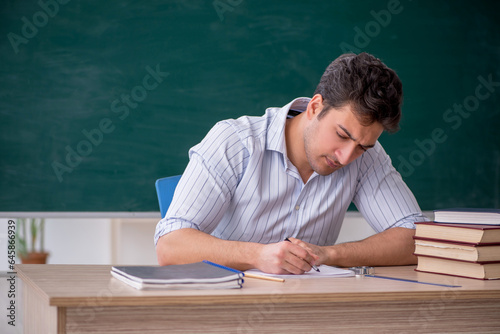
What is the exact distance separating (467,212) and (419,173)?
1.59 meters

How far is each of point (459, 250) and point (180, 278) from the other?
0.82 m

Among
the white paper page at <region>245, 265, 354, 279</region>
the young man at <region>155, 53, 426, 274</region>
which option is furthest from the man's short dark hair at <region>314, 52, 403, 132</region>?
the white paper page at <region>245, 265, 354, 279</region>

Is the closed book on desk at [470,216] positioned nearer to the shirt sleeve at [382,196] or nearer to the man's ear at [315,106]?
the shirt sleeve at [382,196]

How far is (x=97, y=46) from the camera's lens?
2.78 metres

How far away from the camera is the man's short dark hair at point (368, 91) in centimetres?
165

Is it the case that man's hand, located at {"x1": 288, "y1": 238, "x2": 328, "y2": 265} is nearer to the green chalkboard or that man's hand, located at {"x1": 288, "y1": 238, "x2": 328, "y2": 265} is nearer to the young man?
the young man

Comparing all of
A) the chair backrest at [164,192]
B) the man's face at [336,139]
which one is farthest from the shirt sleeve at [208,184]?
the chair backrest at [164,192]

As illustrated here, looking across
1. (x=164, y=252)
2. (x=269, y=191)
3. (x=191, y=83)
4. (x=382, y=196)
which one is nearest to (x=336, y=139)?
(x=269, y=191)

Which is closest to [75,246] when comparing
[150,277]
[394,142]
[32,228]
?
[32,228]

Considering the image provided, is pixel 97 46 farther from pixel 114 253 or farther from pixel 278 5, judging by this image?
pixel 114 253

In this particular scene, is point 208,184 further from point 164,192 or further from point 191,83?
point 191,83

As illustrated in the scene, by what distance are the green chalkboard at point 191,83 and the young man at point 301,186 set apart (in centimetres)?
95

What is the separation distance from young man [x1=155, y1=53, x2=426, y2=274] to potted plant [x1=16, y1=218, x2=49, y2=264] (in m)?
1.36

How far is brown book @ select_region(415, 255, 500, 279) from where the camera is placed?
4.93 feet
